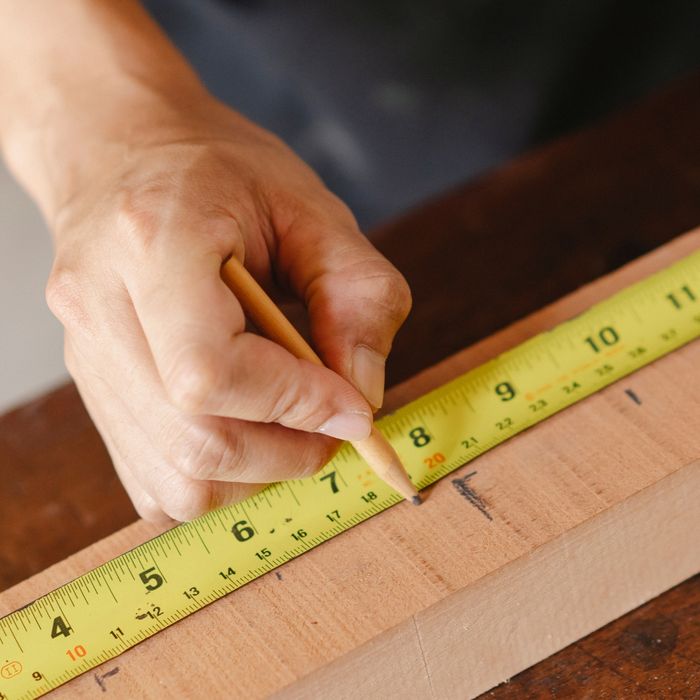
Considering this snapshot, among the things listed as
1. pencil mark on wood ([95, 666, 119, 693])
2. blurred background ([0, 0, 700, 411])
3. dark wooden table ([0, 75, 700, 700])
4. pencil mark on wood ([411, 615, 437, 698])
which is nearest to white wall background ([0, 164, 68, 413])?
blurred background ([0, 0, 700, 411])

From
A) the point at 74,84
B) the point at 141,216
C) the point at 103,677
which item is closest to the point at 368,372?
the point at 141,216

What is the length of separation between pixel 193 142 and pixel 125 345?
310mm

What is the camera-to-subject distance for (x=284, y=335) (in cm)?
86

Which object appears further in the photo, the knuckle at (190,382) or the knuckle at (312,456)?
the knuckle at (312,456)

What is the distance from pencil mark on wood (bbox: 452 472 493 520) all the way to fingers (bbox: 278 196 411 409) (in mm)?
133

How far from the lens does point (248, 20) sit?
1.85 metres

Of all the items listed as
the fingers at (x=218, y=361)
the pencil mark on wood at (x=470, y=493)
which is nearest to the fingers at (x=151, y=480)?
the fingers at (x=218, y=361)

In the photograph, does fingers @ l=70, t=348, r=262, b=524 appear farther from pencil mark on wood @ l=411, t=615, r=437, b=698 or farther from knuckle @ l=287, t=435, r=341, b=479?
pencil mark on wood @ l=411, t=615, r=437, b=698

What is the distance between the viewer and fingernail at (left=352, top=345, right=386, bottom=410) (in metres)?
0.88

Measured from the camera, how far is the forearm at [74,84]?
1159 millimetres

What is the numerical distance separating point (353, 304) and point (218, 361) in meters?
0.21

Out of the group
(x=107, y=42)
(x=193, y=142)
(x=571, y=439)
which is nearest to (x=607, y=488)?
(x=571, y=439)

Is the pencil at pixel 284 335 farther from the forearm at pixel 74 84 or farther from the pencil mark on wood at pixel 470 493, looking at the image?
the forearm at pixel 74 84

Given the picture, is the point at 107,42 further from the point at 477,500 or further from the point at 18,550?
the point at 477,500
